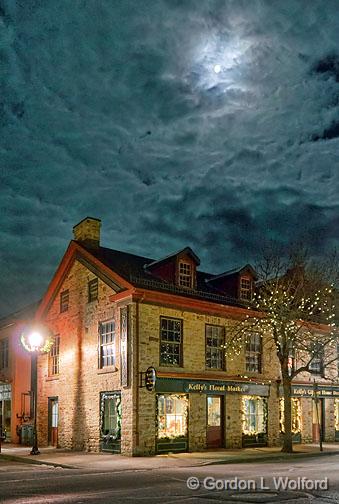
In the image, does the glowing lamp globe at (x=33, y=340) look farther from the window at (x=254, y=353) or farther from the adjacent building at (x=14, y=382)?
the window at (x=254, y=353)

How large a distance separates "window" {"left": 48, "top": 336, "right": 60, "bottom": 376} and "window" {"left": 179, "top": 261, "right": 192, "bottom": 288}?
710 cm

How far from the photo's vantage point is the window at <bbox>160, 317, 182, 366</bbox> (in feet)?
81.5

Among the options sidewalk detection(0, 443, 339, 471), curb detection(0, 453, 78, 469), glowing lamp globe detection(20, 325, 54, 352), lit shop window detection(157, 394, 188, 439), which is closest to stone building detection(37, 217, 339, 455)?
lit shop window detection(157, 394, 188, 439)

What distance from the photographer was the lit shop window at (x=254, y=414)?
2784 cm

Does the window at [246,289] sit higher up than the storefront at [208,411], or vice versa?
the window at [246,289]

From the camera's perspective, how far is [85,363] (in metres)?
27.0

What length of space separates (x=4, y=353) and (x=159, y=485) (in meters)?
23.7

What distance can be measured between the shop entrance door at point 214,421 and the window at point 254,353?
8.31 ft

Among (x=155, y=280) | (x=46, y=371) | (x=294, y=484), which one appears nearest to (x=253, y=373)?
(x=155, y=280)

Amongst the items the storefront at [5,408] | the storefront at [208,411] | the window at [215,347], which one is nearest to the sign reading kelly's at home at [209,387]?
the storefront at [208,411]

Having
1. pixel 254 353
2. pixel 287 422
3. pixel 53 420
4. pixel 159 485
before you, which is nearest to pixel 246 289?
pixel 254 353

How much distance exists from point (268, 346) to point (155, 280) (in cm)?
685

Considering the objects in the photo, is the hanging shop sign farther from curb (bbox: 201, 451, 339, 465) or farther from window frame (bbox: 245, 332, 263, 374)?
curb (bbox: 201, 451, 339, 465)

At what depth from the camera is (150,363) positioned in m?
24.1
